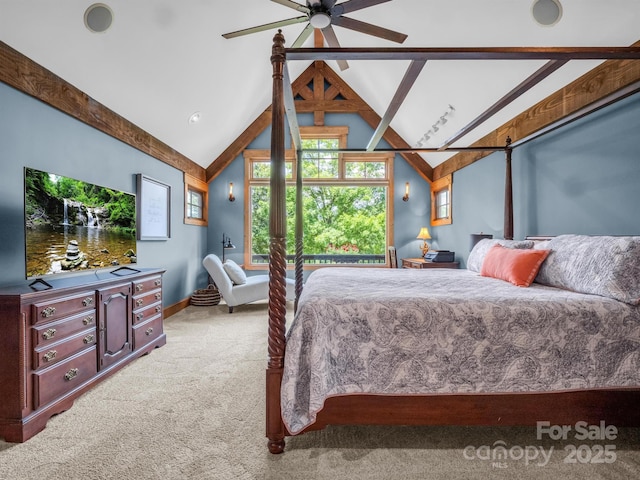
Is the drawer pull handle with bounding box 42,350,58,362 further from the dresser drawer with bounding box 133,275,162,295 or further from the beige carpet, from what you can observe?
the dresser drawer with bounding box 133,275,162,295

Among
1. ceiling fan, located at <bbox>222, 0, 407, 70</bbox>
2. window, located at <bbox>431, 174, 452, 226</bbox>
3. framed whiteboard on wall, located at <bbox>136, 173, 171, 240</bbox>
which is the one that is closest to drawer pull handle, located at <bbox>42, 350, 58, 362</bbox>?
framed whiteboard on wall, located at <bbox>136, 173, 171, 240</bbox>

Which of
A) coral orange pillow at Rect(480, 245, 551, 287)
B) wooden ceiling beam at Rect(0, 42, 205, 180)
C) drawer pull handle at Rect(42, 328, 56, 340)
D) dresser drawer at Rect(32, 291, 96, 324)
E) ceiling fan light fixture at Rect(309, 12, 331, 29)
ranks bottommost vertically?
drawer pull handle at Rect(42, 328, 56, 340)

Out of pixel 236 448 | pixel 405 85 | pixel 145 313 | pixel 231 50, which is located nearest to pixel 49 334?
pixel 145 313

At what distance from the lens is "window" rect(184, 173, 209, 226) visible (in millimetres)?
5321

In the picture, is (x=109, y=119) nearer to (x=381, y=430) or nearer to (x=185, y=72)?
(x=185, y=72)

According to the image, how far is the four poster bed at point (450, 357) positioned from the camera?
1716 millimetres

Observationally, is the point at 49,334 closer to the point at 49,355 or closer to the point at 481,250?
the point at 49,355

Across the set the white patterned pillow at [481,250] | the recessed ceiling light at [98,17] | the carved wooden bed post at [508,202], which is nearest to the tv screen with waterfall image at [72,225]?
the recessed ceiling light at [98,17]

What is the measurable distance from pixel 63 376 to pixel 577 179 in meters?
4.02

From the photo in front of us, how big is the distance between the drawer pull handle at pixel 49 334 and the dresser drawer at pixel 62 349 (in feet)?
0.16

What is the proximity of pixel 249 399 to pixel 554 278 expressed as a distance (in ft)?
7.11

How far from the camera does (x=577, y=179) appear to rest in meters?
2.89

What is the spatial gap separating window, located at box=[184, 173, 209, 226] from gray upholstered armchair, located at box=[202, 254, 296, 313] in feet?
3.30

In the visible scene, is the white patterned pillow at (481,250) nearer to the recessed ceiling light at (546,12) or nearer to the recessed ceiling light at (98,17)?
the recessed ceiling light at (546,12)
